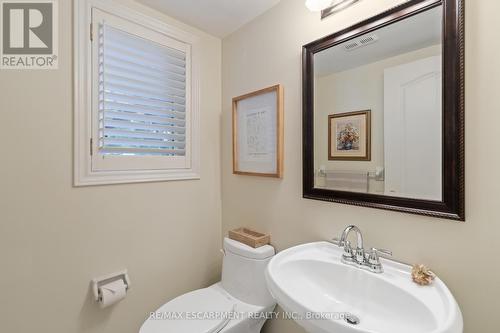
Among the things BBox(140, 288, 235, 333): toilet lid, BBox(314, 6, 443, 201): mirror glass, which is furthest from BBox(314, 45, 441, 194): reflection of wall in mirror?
BBox(140, 288, 235, 333): toilet lid

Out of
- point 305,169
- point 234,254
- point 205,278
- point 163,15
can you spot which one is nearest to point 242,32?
point 163,15

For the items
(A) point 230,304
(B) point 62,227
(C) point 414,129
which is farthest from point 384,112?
(B) point 62,227

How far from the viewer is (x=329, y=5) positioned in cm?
115

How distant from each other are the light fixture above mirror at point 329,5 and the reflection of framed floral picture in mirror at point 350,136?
0.52 metres

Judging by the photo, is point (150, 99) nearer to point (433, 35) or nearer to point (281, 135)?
point (281, 135)

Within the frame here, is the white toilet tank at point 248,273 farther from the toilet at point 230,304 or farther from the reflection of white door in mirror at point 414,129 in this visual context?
the reflection of white door in mirror at point 414,129

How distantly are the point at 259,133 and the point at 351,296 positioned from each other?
1.02m

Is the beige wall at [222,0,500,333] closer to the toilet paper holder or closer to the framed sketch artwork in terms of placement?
the framed sketch artwork

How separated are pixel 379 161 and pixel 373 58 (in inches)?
18.3

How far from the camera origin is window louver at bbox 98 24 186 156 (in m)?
1.33

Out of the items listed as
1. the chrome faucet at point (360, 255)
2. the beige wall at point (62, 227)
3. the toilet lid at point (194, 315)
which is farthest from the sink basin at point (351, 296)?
the beige wall at point (62, 227)

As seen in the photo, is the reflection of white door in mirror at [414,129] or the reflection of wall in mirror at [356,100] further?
the reflection of wall in mirror at [356,100]

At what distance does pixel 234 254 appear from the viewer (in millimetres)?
1478

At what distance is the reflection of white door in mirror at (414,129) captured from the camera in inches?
34.1
